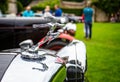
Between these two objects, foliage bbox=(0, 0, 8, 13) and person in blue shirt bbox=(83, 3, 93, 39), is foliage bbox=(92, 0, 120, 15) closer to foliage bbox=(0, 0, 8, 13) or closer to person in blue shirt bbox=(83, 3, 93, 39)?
foliage bbox=(0, 0, 8, 13)

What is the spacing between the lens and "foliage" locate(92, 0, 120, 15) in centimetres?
5725

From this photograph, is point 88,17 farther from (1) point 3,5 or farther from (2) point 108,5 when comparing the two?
(2) point 108,5

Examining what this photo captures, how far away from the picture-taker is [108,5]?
57906 mm

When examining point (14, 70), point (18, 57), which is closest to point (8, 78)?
point (14, 70)

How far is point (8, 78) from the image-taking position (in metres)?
2.85

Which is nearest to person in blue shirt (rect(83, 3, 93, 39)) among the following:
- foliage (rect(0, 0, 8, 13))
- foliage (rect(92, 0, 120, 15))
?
foliage (rect(0, 0, 8, 13))

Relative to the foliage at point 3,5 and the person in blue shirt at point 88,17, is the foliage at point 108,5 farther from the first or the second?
the person in blue shirt at point 88,17

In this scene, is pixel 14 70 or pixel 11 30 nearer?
pixel 14 70

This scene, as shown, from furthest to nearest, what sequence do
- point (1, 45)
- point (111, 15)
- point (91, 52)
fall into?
point (111, 15) → point (91, 52) → point (1, 45)

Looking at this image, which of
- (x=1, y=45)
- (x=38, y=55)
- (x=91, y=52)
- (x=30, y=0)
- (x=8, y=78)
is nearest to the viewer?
(x=8, y=78)

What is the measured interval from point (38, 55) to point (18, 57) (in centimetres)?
17

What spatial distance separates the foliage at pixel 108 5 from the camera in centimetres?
5725

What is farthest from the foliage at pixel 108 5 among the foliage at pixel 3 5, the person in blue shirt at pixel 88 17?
the person in blue shirt at pixel 88 17

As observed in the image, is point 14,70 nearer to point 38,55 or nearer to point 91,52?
point 38,55
